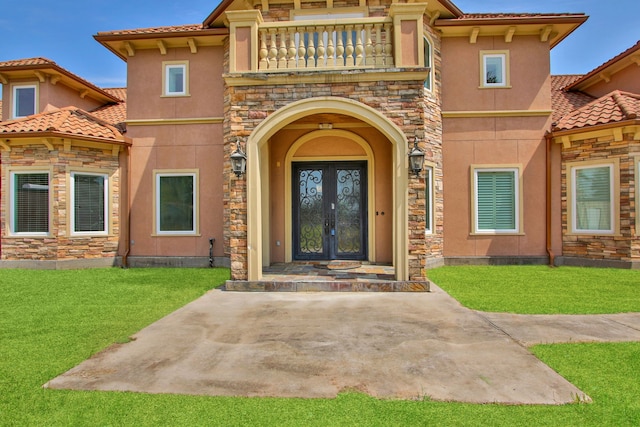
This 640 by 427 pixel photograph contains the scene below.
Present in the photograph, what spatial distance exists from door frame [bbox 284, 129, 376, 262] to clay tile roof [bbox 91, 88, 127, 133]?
554cm

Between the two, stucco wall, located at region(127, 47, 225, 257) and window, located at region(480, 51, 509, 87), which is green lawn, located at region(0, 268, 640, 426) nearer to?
stucco wall, located at region(127, 47, 225, 257)

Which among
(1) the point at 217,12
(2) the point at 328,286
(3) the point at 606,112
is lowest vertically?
(2) the point at 328,286

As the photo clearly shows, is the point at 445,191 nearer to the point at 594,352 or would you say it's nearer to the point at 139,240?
the point at 594,352

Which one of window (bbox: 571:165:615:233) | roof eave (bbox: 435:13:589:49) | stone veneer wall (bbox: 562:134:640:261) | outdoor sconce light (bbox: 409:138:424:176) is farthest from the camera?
roof eave (bbox: 435:13:589:49)

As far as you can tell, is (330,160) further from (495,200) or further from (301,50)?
(495,200)

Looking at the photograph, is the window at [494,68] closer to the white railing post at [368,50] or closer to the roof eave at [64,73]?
the white railing post at [368,50]

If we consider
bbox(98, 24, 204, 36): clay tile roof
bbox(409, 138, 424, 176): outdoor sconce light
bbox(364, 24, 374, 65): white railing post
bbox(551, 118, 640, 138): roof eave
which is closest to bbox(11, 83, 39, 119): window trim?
bbox(98, 24, 204, 36): clay tile roof

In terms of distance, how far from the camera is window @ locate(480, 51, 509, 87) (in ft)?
36.0

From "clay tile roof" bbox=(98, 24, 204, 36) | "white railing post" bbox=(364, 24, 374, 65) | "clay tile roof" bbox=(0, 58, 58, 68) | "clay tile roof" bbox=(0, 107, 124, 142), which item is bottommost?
"clay tile roof" bbox=(0, 107, 124, 142)

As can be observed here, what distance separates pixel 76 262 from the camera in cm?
1064

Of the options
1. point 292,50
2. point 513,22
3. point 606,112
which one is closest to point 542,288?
point 606,112

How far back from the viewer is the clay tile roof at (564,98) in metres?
11.9

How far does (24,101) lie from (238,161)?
9.98 meters

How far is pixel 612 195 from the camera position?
9.84 meters
